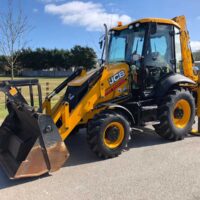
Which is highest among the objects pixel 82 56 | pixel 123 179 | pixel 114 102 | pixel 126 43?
pixel 82 56

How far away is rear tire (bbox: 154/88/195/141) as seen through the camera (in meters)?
6.39

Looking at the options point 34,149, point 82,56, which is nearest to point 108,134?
point 34,149

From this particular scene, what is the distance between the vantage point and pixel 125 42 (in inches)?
268

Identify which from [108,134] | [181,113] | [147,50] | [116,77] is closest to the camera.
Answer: [108,134]

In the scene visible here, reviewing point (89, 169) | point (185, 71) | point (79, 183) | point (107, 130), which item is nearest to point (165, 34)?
point (185, 71)

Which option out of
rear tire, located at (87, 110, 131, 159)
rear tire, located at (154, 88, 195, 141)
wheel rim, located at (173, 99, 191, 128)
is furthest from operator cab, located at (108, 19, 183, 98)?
rear tire, located at (87, 110, 131, 159)

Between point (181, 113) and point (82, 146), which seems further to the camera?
point (181, 113)

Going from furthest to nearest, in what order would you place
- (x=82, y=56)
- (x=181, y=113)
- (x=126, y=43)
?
(x=82, y=56), (x=181, y=113), (x=126, y=43)

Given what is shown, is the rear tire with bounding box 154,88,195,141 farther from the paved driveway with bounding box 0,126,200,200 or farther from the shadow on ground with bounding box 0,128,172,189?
the paved driveway with bounding box 0,126,200,200

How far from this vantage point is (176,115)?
Answer: 22.3 ft

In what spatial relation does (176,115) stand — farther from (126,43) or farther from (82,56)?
(82,56)

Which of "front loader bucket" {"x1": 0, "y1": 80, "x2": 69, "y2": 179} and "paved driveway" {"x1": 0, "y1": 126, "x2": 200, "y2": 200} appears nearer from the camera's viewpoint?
"paved driveway" {"x1": 0, "y1": 126, "x2": 200, "y2": 200}

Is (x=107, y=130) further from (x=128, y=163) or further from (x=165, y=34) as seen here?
(x=165, y=34)

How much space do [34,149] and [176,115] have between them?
3599 millimetres
